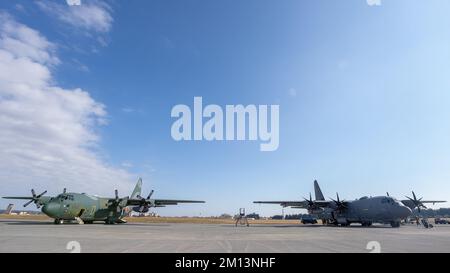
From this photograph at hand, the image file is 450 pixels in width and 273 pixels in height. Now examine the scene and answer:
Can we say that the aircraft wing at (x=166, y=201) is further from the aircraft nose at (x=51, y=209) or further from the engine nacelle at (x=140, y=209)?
the aircraft nose at (x=51, y=209)

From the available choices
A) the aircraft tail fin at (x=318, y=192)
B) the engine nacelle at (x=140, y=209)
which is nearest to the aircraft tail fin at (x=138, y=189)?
the engine nacelle at (x=140, y=209)

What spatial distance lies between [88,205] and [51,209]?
238 inches

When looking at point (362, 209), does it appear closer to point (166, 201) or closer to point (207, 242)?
point (166, 201)

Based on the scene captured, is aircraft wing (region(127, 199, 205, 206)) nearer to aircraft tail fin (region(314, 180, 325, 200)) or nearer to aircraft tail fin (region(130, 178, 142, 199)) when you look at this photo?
aircraft tail fin (region(130, 178, 142, 199))

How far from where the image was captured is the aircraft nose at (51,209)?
133ft

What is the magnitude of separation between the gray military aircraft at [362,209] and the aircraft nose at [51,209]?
37171 mm

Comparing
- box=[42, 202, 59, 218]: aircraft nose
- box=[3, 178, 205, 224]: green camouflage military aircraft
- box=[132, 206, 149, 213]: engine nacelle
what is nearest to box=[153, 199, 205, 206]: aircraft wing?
box=[3, 178, 205, 224]: green camouflage military aircraft

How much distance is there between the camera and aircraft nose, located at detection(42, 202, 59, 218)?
133ft
